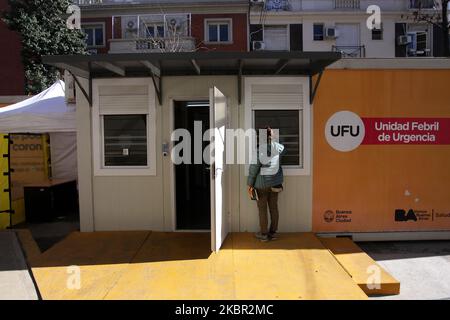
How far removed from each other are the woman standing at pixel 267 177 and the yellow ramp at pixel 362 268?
3.56 feet

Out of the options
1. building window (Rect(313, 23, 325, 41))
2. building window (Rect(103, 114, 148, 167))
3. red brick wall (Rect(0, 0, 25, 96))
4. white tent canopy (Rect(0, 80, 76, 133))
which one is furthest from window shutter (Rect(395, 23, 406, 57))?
building window (Rect(103, 114, 148, 167))

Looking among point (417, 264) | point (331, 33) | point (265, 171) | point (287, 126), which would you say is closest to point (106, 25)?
point (331, 33)

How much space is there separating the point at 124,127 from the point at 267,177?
2583 mm

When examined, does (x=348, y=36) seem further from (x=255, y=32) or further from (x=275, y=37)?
(x=255, y=32)

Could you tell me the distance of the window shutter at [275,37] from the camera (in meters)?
27.2

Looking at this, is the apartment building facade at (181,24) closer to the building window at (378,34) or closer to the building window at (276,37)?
the building window at (276,37)

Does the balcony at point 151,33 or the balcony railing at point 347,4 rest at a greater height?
the balcony railing at point 347,4

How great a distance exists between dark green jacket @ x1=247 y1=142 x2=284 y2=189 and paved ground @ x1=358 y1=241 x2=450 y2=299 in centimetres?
191

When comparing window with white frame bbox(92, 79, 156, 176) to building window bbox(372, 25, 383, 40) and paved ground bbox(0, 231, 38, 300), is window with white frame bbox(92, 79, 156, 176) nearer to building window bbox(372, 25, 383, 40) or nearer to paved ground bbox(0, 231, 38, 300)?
paved ground bbox(0, 231, 38, 300)

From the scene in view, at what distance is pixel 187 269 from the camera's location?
5.48 metres

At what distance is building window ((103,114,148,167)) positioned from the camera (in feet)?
23.7

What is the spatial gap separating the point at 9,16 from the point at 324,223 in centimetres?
1759

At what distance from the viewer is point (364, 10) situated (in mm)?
26562

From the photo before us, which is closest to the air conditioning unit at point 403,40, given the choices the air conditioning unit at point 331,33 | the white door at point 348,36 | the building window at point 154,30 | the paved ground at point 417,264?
the white door at point 348,36
